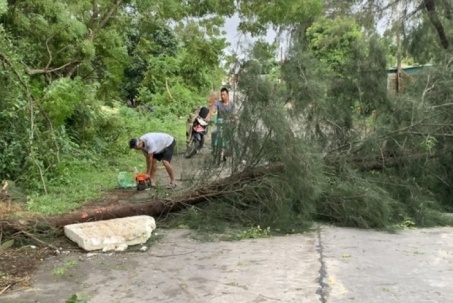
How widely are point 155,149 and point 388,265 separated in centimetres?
455

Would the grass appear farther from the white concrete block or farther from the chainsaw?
the white concrete block

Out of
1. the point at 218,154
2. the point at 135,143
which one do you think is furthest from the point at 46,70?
the point at 218,154

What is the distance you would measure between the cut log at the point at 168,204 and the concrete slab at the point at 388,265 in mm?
1157

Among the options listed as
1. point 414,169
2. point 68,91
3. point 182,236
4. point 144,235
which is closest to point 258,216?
point 182,236

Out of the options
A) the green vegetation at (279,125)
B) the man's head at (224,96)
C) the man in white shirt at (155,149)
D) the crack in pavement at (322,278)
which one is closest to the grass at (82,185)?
the green vegetation at (279,125)

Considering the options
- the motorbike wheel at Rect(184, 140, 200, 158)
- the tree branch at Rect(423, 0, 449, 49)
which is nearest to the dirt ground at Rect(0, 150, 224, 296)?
the motorbike wheel at Rect(184, 140, 200, 158)

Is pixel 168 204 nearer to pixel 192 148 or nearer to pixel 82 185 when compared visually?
pixel 82 185

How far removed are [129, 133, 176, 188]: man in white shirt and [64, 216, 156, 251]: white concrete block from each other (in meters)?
2.51

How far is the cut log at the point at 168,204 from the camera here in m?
6.09

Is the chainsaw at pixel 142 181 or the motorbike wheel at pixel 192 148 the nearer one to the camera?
the chainsaw at pixel 142 181

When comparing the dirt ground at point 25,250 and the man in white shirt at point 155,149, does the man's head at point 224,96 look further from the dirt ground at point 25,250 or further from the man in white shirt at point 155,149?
the dirt ground at point 25,250

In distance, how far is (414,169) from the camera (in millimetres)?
7320

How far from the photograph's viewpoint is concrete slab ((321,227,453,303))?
423 cm

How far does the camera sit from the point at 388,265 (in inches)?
197
